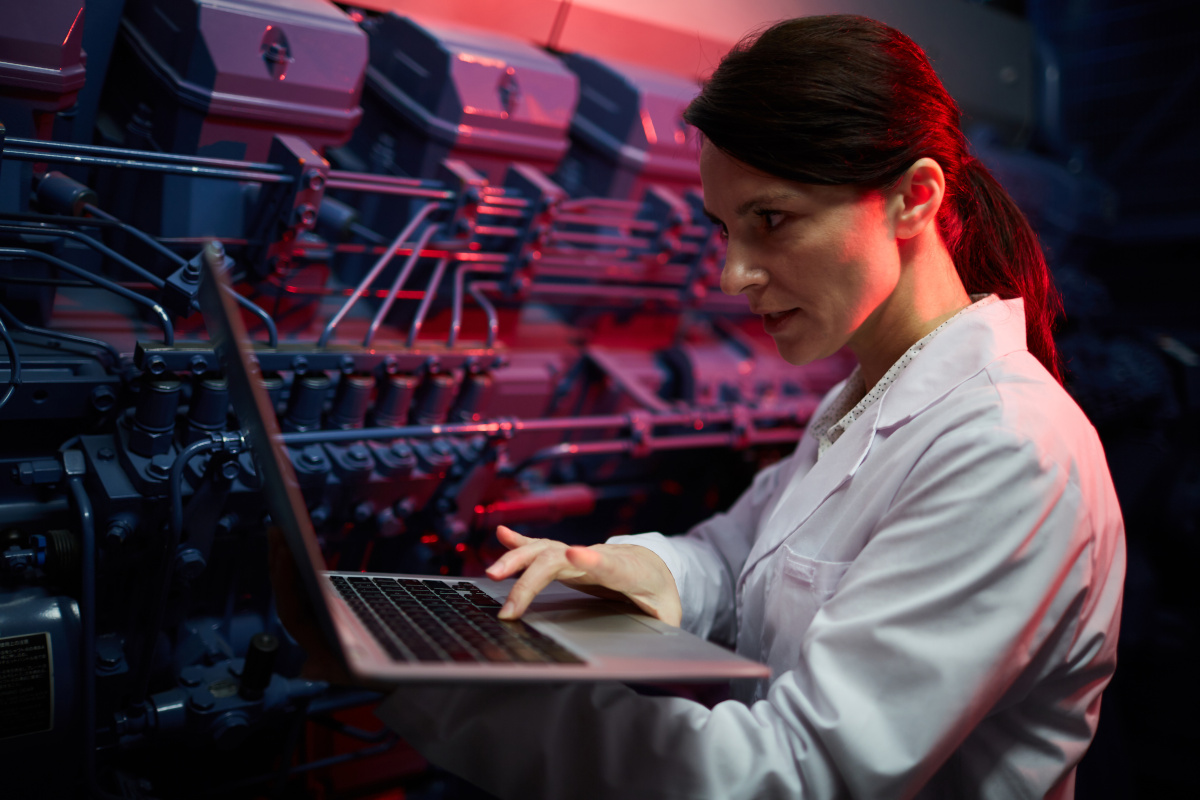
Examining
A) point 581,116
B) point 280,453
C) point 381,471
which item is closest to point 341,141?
point 381,471

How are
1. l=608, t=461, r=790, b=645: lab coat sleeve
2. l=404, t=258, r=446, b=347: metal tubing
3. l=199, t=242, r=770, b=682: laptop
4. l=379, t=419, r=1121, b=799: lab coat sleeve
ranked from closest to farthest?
l=199, t=242, r=770, b=682: laptop → l=379, t=419, r=1121, b=799: lab coat sleeve → l=608, t=461, r=790, b=645: lab coat sleeve → l=404, t=258, r=446, b=347: metal tubing

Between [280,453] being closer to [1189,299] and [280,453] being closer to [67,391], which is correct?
[67,391]

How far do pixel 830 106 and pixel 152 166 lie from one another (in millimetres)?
1059

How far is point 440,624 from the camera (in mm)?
920

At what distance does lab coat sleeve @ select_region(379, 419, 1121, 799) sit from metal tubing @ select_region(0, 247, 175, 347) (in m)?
0.85

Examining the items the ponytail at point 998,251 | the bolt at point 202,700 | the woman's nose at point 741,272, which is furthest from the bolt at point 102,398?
the ponytail at point 998,251

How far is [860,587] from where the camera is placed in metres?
0.96

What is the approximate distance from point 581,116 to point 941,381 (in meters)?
1.59

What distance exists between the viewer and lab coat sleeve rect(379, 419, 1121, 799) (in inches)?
35.7

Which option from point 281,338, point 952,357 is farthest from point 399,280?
point 952,357

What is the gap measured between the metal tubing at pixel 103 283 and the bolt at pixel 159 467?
7.4 inches

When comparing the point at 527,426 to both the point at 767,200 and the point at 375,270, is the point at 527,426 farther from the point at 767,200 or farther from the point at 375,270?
the point at 767,200

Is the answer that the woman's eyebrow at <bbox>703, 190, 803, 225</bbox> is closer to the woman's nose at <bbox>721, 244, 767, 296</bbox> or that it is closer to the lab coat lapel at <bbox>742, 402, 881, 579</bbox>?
the woman's nose at <bbox>721, 244, 767, 296</bbox>

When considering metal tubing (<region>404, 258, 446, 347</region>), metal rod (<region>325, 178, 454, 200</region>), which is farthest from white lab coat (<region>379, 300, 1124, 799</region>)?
metal rod (<region>325, 178, 454, 200</region>)
